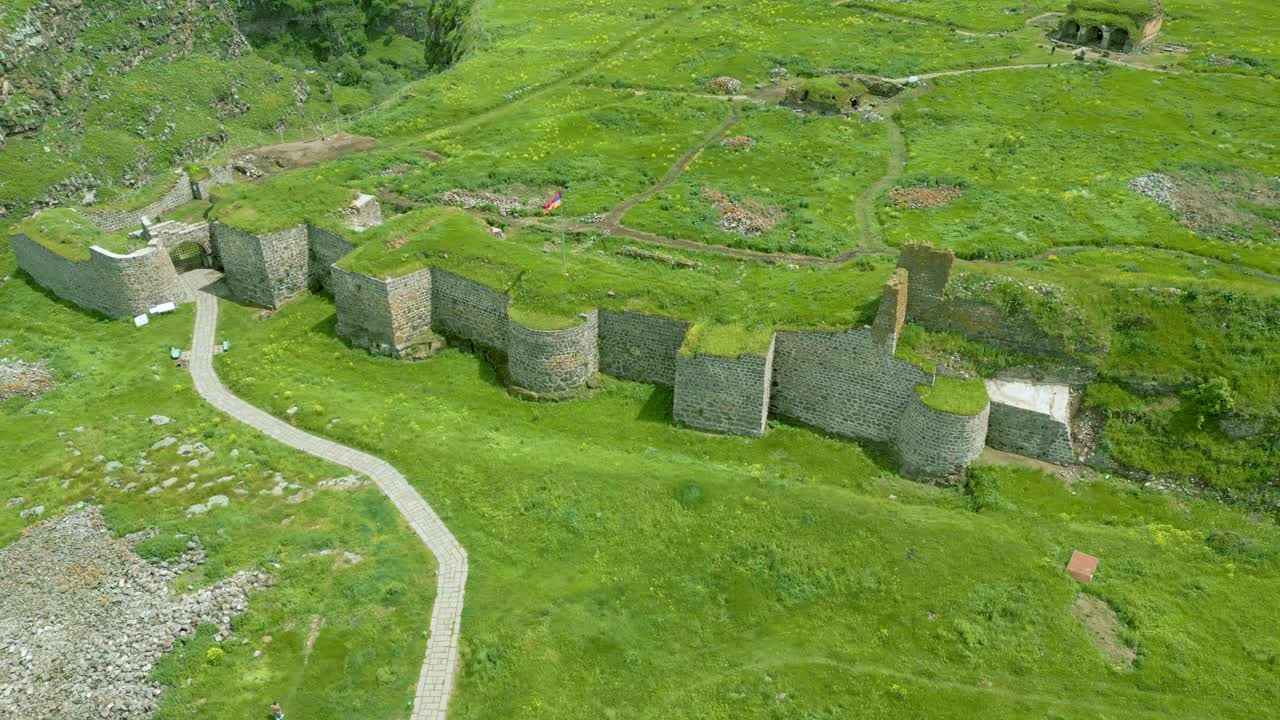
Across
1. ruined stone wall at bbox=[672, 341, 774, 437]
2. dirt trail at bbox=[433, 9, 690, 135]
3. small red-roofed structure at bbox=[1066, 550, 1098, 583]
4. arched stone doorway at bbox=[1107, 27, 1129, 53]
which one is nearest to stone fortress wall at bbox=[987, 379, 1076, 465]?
small red-roofed structure at bbox=[1066, 550, 1098, 583]

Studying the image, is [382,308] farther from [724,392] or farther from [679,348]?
[724,392]

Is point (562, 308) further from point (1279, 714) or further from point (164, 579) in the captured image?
point (1279, 714)

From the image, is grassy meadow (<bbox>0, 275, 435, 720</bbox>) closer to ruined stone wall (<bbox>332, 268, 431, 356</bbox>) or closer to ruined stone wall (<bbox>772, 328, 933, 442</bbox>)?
ruined stone wall (<bbox>332, 268, 431, 356</bbox>)

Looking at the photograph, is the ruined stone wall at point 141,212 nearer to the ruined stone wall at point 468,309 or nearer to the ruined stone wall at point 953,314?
the ruined stone wall at point 468,309

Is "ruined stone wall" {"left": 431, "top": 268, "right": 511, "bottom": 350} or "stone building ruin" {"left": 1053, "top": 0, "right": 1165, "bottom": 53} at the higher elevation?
"stone building ruin" {"left": 1053, "top": 0, "right": 1165, "bottom": 53}

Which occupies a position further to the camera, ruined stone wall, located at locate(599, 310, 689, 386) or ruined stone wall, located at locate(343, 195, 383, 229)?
ruined stone wall, located at locate(343, 195, 383, 229)

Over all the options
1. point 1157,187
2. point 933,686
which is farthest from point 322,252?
point 1157,187

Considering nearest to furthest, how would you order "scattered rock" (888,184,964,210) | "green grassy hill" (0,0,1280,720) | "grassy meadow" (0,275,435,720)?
"grassy meadow" (0,275,435,720) < "green grassy hill" (0,0,1280,720) < "scattered rock" (888,184,964,210)
